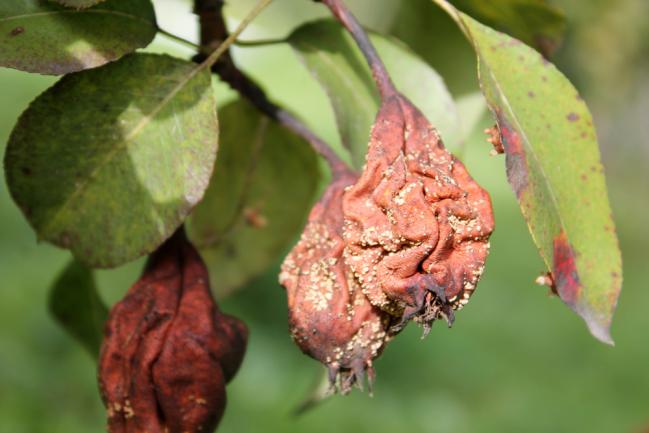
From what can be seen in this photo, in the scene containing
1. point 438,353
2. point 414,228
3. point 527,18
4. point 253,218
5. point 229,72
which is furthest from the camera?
point 438,353

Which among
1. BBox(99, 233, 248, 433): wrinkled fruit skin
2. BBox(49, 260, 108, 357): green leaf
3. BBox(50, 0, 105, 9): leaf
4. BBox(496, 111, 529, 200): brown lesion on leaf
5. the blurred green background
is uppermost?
BBox(496, 111, 529, 200): brown lesion on leaf

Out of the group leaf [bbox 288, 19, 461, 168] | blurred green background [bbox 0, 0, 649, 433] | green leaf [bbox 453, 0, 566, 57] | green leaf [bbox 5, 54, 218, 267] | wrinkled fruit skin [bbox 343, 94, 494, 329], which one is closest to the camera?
wrinkled fruit skin [bbox 343, 94, 494, 329]

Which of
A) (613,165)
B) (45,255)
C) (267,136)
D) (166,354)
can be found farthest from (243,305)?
(613,165)

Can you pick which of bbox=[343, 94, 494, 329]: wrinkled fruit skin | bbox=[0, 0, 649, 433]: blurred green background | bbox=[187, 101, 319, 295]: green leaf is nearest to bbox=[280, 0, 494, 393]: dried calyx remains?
bbox=[343, 94, 494, 329]: wrinkled fruit skin

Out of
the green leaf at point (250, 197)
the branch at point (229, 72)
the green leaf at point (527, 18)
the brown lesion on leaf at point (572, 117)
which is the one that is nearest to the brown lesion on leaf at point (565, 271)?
the brown lesion on leaf at point (572, 117)

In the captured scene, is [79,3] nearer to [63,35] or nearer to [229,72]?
[63,35]

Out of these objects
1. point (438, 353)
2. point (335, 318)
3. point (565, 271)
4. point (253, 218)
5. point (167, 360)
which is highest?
point (565, 271)

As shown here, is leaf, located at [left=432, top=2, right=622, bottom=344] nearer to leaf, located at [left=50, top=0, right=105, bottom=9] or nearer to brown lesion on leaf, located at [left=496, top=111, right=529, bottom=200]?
brown lesion on leaf, located at [left=496, top=111, right=529, bottom=200]

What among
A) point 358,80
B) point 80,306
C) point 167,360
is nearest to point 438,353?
point 80,306
